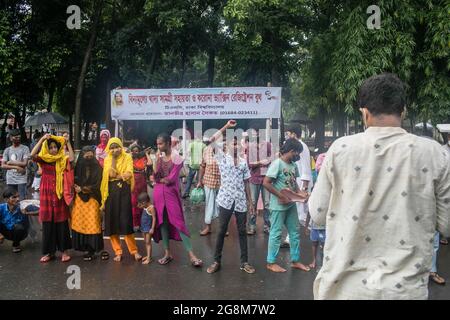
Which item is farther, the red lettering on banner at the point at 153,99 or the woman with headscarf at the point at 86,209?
the red lettering on banner at the point at 153,99

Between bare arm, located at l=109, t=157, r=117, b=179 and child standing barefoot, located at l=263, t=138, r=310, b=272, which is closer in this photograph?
child standing barefoot, located at l=263, t=138, r=310, b=272

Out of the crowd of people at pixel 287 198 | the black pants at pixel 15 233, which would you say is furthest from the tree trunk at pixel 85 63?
the black pants at pixel 15 233

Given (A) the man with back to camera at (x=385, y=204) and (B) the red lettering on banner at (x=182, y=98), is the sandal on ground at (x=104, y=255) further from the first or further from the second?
(B) the red lettering on banner at (x=182, y=98)

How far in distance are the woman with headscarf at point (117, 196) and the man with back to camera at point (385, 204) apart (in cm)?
451

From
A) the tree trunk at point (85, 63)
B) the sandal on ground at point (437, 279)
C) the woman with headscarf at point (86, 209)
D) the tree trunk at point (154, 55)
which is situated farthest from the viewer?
the tree trunk at point (154, 55)

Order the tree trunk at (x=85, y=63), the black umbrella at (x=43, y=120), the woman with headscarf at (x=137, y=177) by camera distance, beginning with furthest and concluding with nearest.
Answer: the black umbrella at (x=43, y=120)
the tree trunk at (x=85, y=63)
the woman with headscarf at (x=137, y=177)

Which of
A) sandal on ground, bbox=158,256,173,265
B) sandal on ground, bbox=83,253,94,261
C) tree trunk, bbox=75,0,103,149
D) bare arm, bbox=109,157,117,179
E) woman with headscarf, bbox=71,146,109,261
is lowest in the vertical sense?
sandal on ground, bbox=83,253,94,261

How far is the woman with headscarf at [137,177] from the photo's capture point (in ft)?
25.1

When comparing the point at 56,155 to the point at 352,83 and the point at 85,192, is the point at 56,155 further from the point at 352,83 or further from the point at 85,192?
the point at 352,83

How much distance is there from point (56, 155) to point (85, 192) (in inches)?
25.6

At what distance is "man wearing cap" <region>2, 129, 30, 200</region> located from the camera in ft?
25.2

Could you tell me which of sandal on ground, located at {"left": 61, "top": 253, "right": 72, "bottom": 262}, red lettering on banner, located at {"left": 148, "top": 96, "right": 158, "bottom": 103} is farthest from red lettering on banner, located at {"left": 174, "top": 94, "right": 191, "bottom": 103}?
sandal on ground, located at {"left": 61, "top": 253, "right": 72, "bottom": 262}

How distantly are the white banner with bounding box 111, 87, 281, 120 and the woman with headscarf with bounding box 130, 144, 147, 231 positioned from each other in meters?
5.10

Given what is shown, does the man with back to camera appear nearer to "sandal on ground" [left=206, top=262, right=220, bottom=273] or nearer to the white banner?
"sandal on ground" [left=206, top=262, right=220, bottom=273]
